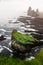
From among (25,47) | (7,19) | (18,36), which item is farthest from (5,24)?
(25,47)

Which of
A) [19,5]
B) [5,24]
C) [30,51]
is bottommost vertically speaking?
[30,51]

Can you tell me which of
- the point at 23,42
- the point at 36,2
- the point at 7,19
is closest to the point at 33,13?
the point at 36,2

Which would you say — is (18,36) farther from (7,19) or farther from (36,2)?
(36,2)

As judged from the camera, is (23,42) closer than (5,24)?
Yes

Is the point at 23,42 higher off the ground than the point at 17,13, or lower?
lower

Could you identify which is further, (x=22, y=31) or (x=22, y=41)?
(x=22, y=31)

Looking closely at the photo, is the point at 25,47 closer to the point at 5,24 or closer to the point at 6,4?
the point at 5,24

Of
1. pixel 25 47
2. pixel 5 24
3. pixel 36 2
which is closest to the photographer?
pixel 25 47

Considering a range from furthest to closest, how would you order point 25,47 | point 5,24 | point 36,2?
point 36,2, point 5,24, point 25,47

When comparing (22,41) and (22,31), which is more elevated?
(22,31)
